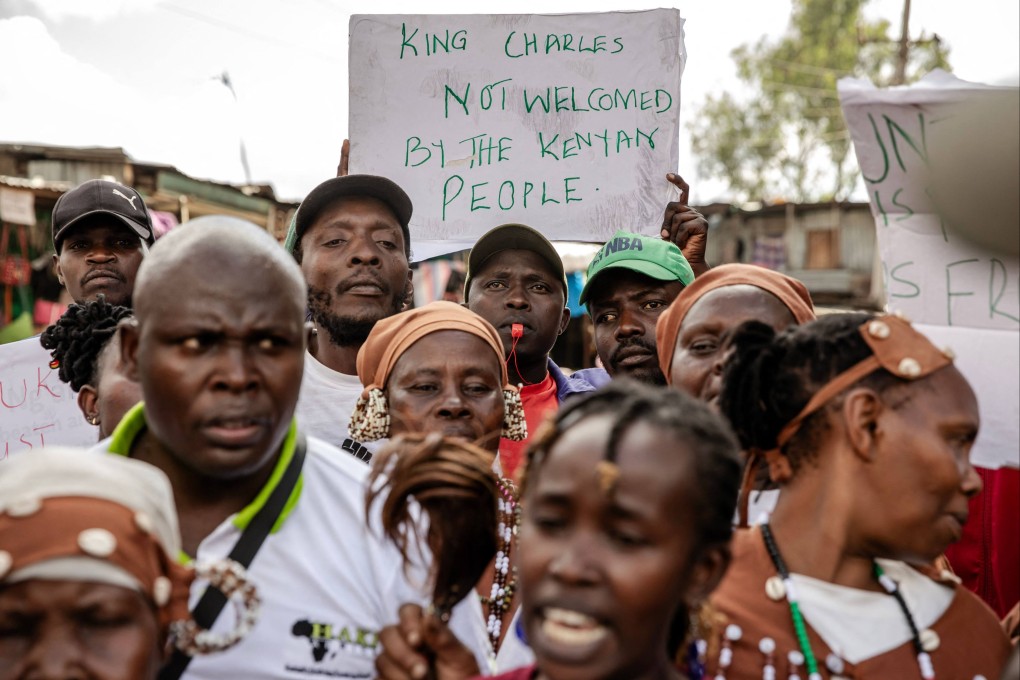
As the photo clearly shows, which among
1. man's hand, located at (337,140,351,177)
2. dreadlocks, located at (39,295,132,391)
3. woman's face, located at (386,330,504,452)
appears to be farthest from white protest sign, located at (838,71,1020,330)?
man's hand, located at (337,140,351,177)

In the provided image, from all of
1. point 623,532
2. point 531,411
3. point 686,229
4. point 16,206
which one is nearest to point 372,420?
point 531,411

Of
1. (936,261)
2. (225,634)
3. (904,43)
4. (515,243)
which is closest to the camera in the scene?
(225,634)

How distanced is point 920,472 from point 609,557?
0.91m

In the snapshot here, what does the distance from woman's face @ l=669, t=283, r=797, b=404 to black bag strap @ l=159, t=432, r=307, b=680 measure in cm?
129

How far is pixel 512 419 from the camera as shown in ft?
12.5

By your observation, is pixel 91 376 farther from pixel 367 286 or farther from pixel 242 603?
pixel 242 603

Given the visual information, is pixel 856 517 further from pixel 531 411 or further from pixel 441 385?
pixel 531 411

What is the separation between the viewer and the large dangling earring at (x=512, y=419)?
3.80m

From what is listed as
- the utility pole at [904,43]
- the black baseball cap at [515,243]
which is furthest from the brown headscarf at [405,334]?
the utility pole at [904,43]

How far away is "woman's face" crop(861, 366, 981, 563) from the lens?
94.7 inches

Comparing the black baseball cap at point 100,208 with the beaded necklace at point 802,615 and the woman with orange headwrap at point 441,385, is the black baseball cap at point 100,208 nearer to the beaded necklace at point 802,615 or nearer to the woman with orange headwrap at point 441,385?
the woman with orange headwrap at point 441,385

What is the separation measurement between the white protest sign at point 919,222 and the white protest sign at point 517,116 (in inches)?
80.4

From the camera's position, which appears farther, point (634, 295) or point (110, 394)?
point (634, 295)

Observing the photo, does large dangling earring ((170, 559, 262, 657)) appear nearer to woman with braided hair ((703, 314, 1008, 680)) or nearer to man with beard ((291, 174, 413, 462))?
woman with braided hair ((703, 314, 1008, 680))
